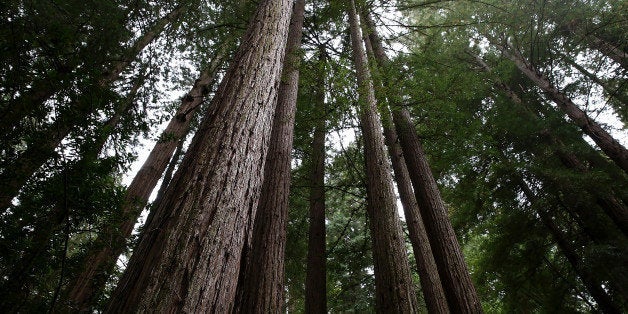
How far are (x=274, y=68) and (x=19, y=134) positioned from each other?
271 cm

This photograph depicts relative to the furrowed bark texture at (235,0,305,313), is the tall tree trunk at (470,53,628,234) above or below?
above

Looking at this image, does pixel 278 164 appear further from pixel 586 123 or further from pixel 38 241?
pixel 586 123

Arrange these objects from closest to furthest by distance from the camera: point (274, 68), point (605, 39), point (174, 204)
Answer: point (174, 204) < point (274, 68) < point (605, 39)

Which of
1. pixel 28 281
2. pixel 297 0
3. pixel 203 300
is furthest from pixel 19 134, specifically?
pixel 297 0

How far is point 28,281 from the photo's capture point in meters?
2.90

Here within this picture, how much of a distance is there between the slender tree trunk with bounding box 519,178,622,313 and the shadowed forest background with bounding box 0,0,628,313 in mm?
57

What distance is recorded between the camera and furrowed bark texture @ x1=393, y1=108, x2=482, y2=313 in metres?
4.52

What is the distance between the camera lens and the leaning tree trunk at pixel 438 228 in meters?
4.53

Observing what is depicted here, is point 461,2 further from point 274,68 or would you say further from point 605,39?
point 274,68

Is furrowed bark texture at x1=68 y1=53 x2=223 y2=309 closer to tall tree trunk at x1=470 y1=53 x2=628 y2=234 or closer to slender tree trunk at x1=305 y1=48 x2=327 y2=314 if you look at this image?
slender tree trunk at x1=305 y1=48 x2=327 y2=314

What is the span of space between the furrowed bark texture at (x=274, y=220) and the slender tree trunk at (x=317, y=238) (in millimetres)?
732

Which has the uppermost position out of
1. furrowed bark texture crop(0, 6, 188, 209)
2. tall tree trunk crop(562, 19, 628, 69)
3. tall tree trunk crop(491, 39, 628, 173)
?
tall tree trunk crop(562, 19, 628, 69)

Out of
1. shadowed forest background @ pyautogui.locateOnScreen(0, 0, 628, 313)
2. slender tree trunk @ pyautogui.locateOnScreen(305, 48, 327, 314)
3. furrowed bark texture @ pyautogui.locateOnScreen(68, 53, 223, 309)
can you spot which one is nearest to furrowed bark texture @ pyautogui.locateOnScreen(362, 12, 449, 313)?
shadowed forest background @ pyautogui.locateOnScreen(0, 0, 628, 313)

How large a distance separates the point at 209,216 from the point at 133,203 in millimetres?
2947
